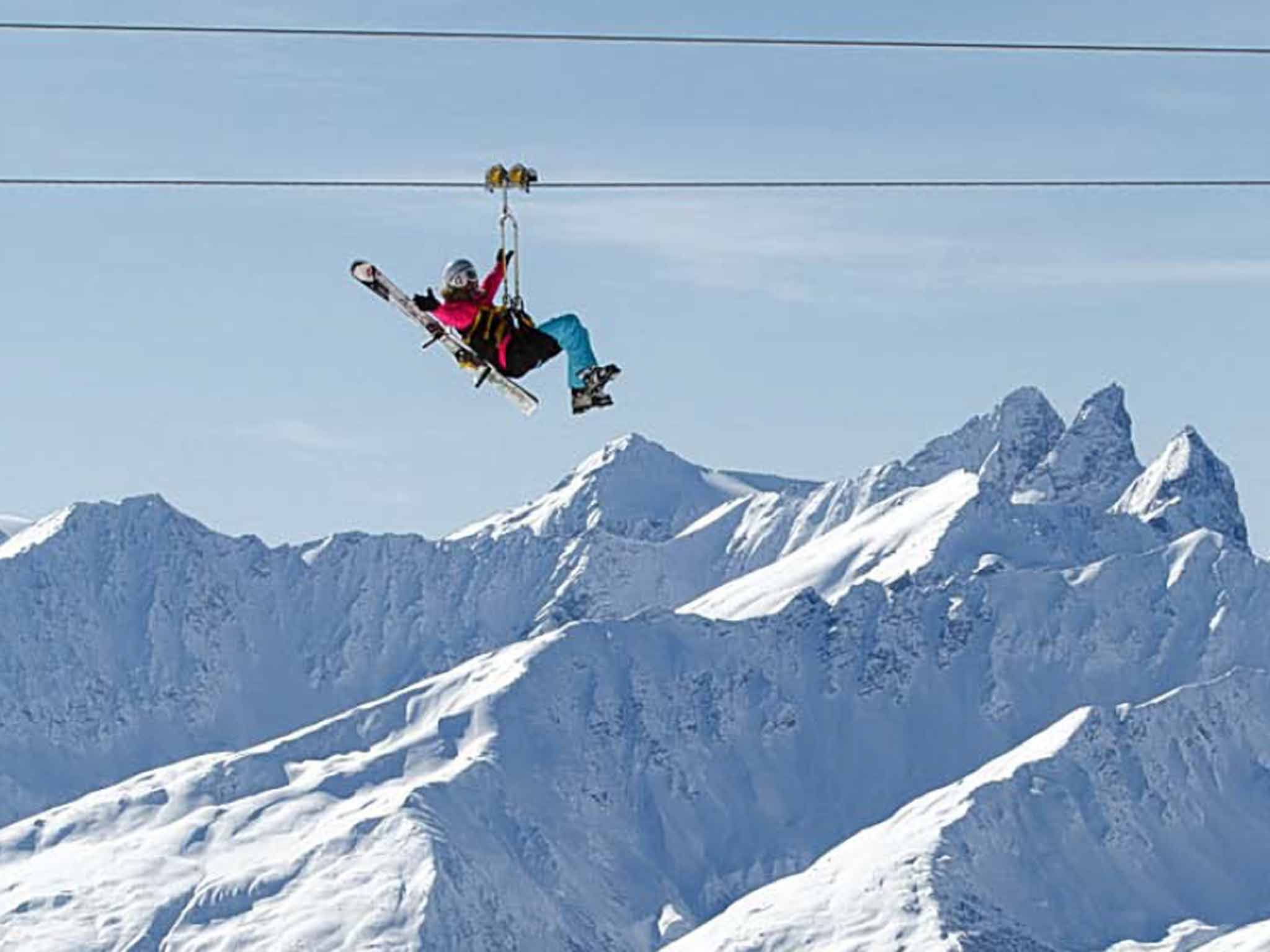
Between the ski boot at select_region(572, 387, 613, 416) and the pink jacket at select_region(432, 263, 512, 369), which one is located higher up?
the pink jacket at select_region(432, 263, 512, 369)

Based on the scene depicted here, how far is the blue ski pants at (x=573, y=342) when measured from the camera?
64250mm

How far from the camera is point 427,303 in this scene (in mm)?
64812

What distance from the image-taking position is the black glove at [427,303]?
64.6m

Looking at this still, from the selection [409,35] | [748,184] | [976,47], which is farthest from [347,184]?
[976,47]

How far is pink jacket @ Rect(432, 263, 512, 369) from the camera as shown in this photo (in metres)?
64.4

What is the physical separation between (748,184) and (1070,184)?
219 inches

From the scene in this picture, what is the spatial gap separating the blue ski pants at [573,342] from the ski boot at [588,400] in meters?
0.22

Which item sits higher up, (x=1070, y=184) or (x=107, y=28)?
(x=107, y=28)

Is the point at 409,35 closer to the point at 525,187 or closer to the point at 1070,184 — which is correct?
the point at 525,187

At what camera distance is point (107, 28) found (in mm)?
57312

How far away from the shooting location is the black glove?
6462 centimetres

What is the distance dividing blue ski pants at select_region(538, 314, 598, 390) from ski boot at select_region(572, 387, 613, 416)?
221 millimetres

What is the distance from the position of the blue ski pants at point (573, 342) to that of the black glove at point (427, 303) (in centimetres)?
203

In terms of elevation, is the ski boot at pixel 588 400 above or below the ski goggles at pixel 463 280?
below
